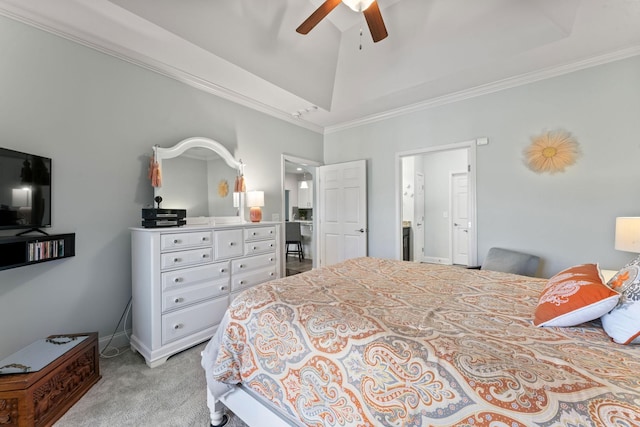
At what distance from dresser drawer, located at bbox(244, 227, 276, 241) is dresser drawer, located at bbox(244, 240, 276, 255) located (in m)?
0.06

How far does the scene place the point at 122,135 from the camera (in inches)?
92.7

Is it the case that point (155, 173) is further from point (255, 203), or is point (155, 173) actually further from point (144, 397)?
point (144, 397)

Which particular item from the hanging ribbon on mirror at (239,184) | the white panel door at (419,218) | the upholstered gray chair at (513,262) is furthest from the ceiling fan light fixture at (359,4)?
the white panel door at (419,218)

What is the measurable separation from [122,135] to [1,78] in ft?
2.42

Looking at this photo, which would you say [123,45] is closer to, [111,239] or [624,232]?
[111,239]

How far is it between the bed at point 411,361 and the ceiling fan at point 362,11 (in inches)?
76.9

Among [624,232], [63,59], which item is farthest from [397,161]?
[63,59]

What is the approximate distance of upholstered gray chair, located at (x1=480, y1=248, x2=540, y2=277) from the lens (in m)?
2.67

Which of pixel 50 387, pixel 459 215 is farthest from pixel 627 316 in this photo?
pixel 459 215

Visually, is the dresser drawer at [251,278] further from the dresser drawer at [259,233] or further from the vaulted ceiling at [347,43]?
the vaulted ceiling at [347,43]

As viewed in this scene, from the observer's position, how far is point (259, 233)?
2.87m

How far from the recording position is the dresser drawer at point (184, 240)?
6.87ft

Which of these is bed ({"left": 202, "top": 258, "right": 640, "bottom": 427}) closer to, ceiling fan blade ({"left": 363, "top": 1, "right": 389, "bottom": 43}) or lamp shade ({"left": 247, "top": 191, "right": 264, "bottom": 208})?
lamp shade ({"left": 247, "top": 191, "right": 264, "bottom": 208})

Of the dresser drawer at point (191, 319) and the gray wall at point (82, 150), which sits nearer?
the gray wall at point (82, 150)
